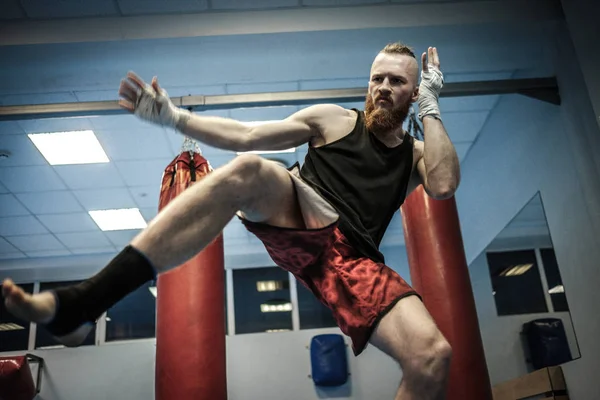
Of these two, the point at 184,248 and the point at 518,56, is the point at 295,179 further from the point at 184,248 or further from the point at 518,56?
the point at 518,56

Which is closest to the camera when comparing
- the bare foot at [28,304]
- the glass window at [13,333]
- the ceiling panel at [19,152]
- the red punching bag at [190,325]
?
the bare foot at [28,304]

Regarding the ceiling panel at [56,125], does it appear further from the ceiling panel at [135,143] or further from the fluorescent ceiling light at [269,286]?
the fluorescent ceiling light at [269,286]

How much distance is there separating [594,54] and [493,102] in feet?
5.61

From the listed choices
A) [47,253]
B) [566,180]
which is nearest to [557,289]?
[566,180]

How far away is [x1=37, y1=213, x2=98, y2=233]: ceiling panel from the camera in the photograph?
6.69 m

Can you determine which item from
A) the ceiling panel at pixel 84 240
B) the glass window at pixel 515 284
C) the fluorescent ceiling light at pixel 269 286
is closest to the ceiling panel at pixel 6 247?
the ceiling panel at pixel 84 240

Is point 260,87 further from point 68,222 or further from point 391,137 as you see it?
point 68,222

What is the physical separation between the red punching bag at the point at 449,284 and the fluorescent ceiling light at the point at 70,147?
125 inches

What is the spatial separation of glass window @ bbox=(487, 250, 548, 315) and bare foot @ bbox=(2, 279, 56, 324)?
4752mm

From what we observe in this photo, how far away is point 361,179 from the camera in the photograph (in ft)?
6.06

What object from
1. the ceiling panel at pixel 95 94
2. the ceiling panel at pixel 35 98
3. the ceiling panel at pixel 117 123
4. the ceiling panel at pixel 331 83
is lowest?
the ceiling panel at pixel 117 123

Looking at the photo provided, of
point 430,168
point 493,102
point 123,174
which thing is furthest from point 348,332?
point 123,174

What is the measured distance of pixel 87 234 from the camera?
7242 millimetres

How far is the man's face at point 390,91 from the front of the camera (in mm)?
1922
